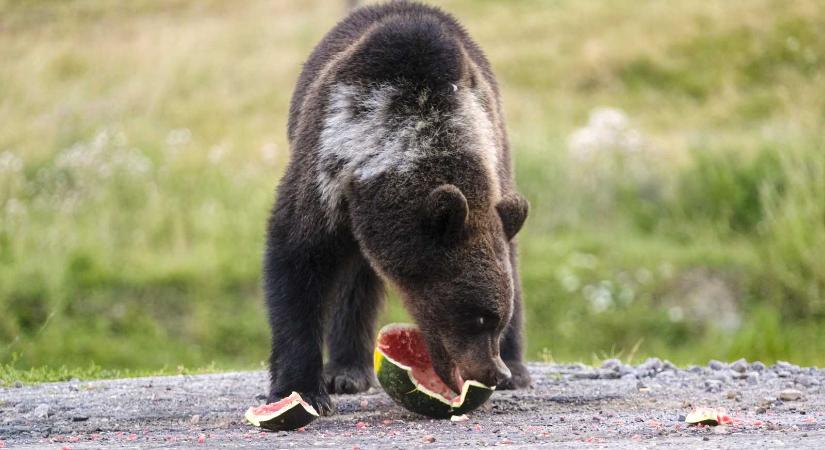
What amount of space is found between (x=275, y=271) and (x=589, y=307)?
755 centimetres

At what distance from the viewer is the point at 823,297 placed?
1293 cm

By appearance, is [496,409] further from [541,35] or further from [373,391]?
[541,35]

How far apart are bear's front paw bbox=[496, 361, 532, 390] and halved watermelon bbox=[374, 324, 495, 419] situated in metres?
0.91

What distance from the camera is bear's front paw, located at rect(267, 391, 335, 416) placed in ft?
20.5

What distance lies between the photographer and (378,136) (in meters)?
5.84

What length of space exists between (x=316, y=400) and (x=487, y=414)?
95cm

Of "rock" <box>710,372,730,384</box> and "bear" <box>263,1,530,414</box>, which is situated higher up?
"bear" <box>263,1,530,414</box>

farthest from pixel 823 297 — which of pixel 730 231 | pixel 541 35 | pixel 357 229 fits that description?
pixel 541 35

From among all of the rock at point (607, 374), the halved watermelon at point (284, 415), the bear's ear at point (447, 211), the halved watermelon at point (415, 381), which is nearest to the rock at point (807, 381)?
the rock at point (607, 374)

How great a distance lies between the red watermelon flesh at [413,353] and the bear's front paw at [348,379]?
1.10 m

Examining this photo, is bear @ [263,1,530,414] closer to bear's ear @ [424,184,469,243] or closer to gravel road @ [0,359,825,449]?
bear's ear @ [424,184,469,243]

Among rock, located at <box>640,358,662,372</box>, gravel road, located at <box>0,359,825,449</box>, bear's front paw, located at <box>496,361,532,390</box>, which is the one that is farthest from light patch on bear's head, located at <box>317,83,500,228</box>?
rock, located at <box>640,358,662,372</box>

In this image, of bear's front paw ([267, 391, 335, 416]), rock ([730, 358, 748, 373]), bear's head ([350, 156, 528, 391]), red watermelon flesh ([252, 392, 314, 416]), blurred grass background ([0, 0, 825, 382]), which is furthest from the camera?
blurred grass background ([0, 0, 825, 382])

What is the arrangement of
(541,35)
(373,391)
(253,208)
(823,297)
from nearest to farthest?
(373,391) → (823,297) → (253,208) → (541,35)
